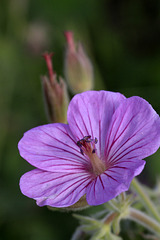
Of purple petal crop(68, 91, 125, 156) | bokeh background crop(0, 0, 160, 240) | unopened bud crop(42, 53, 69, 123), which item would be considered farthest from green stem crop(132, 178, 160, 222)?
bokeh background crop(0, 0, 160, 240)

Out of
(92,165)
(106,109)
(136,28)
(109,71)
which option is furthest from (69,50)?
(136,28)

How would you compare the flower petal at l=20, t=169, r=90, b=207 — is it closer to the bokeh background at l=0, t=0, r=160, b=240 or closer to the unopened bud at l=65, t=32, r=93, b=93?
the unopened bud at l=65, t=32, r=93, b=93

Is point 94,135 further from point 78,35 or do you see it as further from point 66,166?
point 78,35

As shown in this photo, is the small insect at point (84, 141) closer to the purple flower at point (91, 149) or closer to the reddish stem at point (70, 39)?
the purple flower at point (91, 149)

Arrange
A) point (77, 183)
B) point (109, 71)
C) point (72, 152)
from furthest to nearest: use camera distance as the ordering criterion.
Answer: point (109, 71) → point (72, 152) → point (77, 183)

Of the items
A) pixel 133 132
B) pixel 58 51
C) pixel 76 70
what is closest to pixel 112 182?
pixel 133 132

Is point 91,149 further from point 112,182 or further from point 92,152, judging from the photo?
point 112,182

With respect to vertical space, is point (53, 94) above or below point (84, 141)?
above

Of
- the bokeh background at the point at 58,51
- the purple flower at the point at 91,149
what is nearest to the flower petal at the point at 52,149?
the purple flower at the point at 91,149
